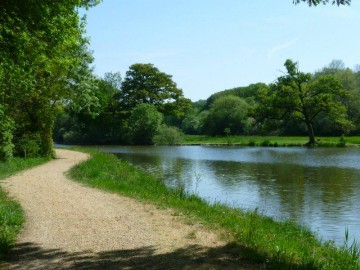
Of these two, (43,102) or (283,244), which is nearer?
(283,244)

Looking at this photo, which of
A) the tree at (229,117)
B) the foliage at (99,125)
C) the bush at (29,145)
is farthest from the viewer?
the tree at (229,117)

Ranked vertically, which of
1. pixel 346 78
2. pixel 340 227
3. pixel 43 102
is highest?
pixel 346 78

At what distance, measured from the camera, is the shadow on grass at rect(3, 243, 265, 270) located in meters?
7.26

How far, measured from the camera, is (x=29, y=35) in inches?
484

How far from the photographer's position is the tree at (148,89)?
78.2m

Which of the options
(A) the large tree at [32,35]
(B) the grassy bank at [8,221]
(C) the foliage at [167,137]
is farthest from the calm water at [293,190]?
(C) the foliage at [167,137]

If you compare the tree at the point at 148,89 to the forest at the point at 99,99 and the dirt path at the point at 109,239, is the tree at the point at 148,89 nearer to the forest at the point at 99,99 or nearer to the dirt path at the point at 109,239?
the forest at the point at 99,99

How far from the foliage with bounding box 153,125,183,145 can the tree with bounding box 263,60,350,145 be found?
17265 millimetres

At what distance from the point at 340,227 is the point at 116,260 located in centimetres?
759

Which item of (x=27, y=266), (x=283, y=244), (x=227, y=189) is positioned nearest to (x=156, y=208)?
(x=283, y=244)

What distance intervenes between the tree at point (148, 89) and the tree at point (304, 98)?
72.4ft

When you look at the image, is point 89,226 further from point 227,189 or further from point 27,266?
point 227,189


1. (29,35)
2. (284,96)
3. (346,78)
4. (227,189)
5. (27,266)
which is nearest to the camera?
(27,266)

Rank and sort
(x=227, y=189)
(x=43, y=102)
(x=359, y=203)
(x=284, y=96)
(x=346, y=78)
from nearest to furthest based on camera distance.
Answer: (x=359, y=203), (x=227, y=189), (x=43, y=102), (x=284, y=96), (x=346, y=78)
